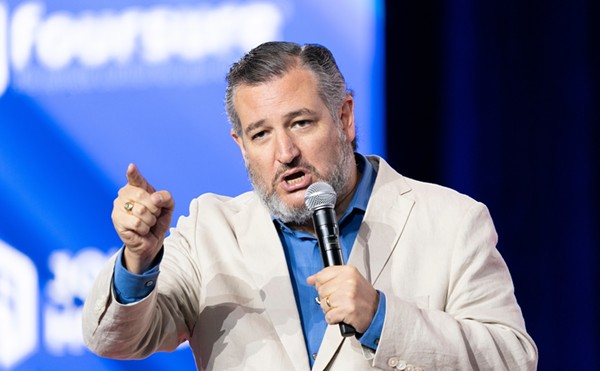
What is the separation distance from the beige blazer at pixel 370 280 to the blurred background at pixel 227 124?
1.05 meters

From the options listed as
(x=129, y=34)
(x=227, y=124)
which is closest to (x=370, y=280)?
(x=227, y=124)

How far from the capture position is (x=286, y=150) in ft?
7.56

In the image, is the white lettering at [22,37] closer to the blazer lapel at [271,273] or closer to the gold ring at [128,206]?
the blazer lapel at [271,273]

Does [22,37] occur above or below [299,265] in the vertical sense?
above

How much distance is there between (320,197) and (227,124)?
1449 mm

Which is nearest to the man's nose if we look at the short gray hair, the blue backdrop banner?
Result: the short gray hair

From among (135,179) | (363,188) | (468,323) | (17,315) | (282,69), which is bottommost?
(17,315)

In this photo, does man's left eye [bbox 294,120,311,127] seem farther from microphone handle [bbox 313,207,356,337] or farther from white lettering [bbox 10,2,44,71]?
white lettering [bbox 10,2,44,71]

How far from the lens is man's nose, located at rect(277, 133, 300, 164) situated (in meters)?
2.30

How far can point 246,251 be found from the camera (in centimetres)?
237

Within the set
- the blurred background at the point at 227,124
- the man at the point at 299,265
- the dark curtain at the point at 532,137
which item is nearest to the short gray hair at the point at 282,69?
the man at the point at 299,265

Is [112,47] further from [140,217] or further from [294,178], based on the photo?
[140,217]

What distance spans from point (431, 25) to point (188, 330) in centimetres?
186

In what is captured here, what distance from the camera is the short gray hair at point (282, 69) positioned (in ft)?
7.91
